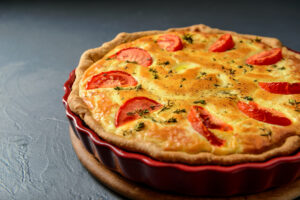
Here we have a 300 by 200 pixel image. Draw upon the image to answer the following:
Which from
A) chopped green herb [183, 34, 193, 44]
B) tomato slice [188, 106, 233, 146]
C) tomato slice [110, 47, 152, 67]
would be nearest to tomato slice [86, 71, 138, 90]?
tomato slice [110, 47, 152, 67]

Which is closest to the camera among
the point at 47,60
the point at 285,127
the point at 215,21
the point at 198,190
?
the point at 198,190

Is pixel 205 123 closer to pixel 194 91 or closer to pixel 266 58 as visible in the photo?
pixel 194 91

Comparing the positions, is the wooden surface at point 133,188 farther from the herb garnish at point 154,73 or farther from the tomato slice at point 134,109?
the herb garnish at point 154,73

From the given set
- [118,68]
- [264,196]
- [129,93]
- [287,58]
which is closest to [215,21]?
[287,58]

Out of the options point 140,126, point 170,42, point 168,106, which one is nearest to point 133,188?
point 140,126

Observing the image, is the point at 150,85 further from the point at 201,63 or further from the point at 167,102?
the point at 201,63
